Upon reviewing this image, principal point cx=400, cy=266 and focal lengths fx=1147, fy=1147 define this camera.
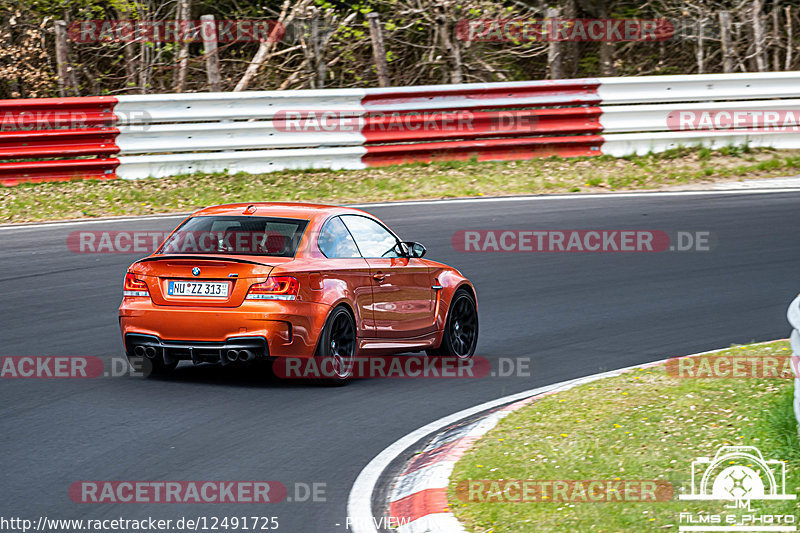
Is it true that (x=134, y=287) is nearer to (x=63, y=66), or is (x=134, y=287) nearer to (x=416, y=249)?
(x=416, y=249)

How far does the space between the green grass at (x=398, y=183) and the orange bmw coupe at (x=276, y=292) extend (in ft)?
23.1

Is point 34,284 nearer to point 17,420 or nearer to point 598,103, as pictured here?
point 17,420

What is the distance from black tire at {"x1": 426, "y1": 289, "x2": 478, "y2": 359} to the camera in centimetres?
1024

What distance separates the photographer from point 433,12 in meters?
21.6

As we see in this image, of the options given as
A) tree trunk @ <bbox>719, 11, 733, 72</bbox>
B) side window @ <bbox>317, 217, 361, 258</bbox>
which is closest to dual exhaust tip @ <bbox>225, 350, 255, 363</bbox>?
side window @ <bbox>317, 217, 361, 258</bbox>

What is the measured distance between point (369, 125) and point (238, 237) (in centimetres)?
943

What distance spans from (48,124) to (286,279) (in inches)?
379

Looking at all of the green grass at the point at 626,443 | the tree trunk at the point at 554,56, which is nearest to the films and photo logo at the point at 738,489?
the green grass at the point at 626,443

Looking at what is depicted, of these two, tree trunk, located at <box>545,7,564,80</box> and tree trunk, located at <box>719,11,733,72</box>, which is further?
tree trunk, located at <box>719,11,733,72</box>

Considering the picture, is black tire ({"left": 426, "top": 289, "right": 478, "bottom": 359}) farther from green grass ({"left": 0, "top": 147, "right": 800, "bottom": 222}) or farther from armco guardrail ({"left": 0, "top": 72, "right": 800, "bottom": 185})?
armco guardrail ({"left": 0, "top": 72, "right": 800, "bottom": 185})

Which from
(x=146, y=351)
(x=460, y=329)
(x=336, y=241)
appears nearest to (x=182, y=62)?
(x=460, y=329)

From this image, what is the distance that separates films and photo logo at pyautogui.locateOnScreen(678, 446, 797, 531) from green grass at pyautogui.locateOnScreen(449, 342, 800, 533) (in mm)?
55

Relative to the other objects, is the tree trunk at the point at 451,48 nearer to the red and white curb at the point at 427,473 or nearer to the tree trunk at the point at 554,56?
the tree trunk at the point at 554,56

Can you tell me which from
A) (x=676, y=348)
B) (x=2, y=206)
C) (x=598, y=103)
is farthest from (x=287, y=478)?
(x=598, y=103)
